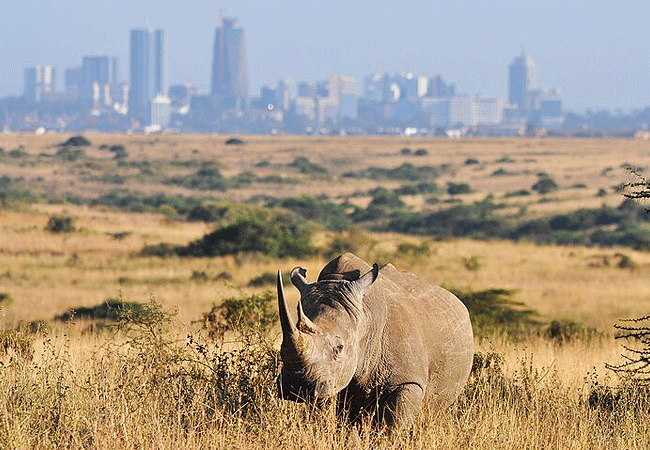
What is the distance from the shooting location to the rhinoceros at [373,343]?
6980 millimetres

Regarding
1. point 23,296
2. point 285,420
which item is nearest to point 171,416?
point 285,420

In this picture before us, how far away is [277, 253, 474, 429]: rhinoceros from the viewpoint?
22.9ft

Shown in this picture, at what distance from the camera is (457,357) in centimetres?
927

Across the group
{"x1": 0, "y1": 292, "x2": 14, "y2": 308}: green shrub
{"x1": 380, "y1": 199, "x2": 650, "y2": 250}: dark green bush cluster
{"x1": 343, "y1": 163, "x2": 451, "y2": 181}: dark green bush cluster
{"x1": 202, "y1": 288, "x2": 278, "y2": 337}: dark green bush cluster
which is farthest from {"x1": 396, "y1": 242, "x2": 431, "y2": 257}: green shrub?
{"x1": 343, "y1": 163, "x2": 451, "y2": 181}: dark green bush cluster

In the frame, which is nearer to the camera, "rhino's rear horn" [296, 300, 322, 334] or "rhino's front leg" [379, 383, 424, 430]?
"rhino's rear horn" [296, 300, 322, 334]

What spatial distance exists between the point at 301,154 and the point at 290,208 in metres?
55.6

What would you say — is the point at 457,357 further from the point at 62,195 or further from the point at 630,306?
the point at 62,195

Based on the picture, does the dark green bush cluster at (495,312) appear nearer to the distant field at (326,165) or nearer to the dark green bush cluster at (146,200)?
the distant field at (326,165)

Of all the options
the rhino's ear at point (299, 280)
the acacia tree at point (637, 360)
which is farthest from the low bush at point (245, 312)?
the rhino's ear at point (299, 280)

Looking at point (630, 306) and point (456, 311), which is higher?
point (456, 311)

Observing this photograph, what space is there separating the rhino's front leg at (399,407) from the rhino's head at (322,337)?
578 mm

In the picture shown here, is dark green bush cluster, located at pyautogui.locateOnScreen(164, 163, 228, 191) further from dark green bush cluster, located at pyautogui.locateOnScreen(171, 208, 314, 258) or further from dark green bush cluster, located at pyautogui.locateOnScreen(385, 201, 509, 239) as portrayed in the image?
dark green bush cluster, located at pyautogui.locateOnScreen(171, 208, 314, 258)

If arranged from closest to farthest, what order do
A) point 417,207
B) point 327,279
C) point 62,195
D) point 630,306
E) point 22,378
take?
1. point 327,279
2. point 22,378
3. point 630,306
4. point 417,207
5. point 62,195

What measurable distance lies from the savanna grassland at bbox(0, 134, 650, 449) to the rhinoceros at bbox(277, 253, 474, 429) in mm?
218
